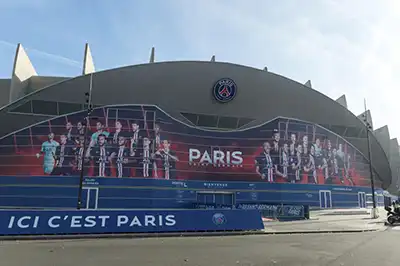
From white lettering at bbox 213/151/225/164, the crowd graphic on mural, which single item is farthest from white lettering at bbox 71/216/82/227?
white lettering at bbox 213/151/225/164

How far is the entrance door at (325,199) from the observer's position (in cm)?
4452

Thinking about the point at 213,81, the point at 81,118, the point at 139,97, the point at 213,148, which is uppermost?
the point at 213,81

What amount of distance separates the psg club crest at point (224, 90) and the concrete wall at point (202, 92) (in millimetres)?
673

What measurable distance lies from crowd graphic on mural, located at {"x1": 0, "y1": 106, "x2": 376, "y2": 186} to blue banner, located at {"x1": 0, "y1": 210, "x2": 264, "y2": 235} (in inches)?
716

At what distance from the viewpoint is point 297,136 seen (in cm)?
4588

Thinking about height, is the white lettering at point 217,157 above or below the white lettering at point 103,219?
above

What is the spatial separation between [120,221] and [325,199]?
114 ft

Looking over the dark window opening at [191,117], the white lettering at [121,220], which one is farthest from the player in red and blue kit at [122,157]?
the white lettering at [121,220]

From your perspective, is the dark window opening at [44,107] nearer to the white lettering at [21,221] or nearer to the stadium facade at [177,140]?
the stadium facade at [177,140]

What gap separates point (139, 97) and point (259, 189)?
750 inches

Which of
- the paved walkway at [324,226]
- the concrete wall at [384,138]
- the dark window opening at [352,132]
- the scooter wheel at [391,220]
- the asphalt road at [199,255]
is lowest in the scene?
the paved walkway at [324,226]

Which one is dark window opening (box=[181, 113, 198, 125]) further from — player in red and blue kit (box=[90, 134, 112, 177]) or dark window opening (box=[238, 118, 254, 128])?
player in red and blue kit (box=[90, 134, 112, 177])

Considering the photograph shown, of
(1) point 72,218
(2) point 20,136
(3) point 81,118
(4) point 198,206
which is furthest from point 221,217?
A: (2) point 20,136

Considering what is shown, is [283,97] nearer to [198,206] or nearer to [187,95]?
[187,95]
